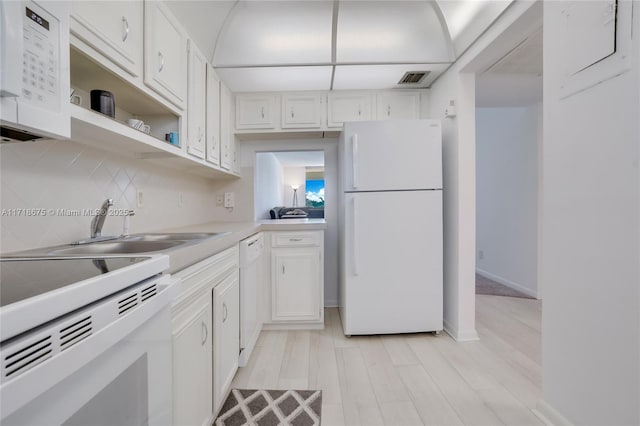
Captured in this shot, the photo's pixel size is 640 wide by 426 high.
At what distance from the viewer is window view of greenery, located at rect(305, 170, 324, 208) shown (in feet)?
29.0

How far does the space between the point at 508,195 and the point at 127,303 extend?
14.2 ft

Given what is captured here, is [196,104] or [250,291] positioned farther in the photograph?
[250,291]

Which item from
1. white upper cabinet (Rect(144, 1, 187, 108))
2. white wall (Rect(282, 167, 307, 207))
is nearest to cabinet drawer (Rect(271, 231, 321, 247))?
white upper cabinet (Rect(144, 1, 187, 108))

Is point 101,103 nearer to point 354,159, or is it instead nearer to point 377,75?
point 354,159

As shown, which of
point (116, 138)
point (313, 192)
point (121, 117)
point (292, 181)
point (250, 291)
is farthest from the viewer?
point (313, 192)

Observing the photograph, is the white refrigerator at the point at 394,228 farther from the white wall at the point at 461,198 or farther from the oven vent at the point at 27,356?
the oven vent at the point at 27,356

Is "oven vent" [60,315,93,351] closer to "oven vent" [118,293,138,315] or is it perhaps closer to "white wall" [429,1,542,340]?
"oven vent" [118,293,138,315]

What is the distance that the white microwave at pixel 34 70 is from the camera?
23.3 inches

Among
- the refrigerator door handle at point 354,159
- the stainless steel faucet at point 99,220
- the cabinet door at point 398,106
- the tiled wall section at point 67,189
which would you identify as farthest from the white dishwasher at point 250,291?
the cabinet door at point 398,106

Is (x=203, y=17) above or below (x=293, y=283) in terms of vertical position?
above

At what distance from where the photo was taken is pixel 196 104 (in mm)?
1834

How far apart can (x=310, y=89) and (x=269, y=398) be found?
97.1 inches

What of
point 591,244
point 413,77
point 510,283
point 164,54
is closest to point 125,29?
point 164,54

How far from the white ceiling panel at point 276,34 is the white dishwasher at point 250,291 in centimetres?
142
